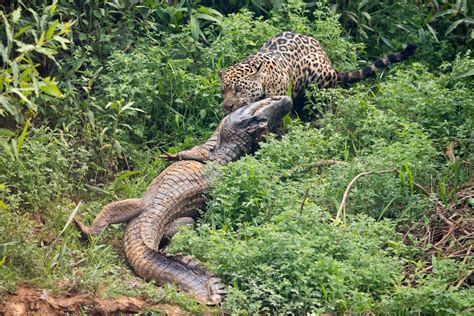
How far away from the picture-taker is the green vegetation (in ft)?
23.4

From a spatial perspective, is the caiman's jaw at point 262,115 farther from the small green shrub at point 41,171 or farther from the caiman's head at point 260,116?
the small green shrub at point 41,171

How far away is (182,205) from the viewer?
8570 mm

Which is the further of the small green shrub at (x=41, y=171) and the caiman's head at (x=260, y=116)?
the caiman's head at (x=260, y=116)

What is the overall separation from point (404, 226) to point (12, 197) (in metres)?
3.09

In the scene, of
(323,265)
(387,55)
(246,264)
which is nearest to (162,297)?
(246,264)

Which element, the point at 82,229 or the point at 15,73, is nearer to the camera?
the point at 15,73

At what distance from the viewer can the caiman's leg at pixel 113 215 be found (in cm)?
816

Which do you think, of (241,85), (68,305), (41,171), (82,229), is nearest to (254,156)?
(241,85)

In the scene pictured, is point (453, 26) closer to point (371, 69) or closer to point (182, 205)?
point (371, 69)

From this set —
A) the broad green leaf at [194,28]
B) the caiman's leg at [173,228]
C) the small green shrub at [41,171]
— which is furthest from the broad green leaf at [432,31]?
the small green shrub at [41,171]

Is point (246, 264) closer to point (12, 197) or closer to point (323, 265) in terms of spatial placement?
point (323, 265)

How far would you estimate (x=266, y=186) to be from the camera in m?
8.27

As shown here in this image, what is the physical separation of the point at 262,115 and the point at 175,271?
2427mm

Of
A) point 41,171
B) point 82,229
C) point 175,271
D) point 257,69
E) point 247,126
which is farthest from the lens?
point 257,69
